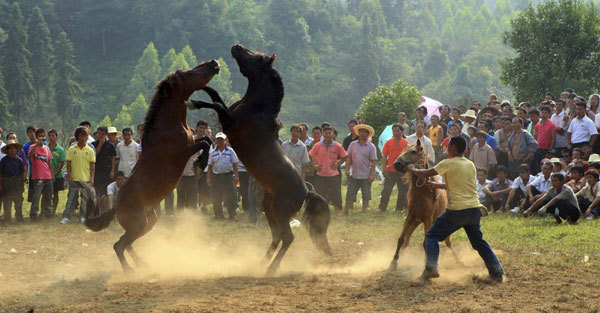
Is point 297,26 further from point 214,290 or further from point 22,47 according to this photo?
point 214,290

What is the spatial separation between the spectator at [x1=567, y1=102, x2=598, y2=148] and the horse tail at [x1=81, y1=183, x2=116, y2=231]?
10.4 m

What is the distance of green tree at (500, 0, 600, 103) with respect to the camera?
90.1 ft

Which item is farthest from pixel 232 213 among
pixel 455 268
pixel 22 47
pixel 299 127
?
pixel 22 47

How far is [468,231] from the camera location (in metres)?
7.88

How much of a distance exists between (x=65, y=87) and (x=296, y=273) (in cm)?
7184

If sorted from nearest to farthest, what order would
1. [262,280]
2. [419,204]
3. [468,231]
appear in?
1. [468,231]
2. [262,280]
3. [419,204]

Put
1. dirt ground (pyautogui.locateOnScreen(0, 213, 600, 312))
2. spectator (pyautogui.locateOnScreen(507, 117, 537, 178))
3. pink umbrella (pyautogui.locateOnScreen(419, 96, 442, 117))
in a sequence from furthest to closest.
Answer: pink umbrella (pyautogui.locateOnScreen(419, 96, 442, 117))
spectator (pyautogui.locateOnScreen(507, 117, 537, 178))
dirt ground (pyautogui.locateOnScreen(0, 213, 600, 312))

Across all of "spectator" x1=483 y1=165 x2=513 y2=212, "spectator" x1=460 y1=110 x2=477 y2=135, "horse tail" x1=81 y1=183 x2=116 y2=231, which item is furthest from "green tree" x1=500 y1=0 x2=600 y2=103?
"horse tail" x1=81 y1=183 x2=116 y2=231

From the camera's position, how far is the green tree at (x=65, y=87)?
2894 inches

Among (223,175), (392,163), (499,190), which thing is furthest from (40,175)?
(499,190)

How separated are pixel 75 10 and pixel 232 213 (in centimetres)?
9854

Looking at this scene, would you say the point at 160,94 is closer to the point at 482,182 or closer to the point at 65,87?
the point at 482,182

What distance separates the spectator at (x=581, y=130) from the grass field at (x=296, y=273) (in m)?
2.63

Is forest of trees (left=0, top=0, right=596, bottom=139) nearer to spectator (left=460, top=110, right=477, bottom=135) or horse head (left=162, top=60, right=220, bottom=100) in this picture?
spectator (left=460, top=110, right=477, bottom=135)
